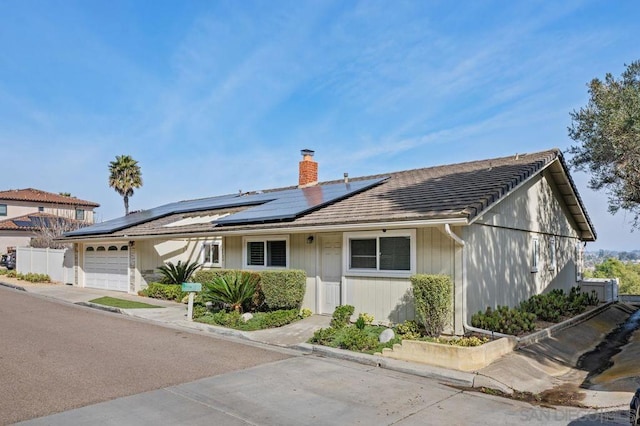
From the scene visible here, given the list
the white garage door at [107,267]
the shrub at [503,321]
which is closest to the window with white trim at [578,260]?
the shrub at [503,321]

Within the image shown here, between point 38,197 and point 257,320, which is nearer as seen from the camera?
point 257,320

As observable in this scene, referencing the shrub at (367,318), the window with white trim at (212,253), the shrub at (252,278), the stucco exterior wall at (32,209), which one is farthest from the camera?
the stucco exterior wall at (32,209)

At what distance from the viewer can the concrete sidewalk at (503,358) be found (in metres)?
7.20

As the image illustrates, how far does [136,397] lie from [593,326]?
41.8ft

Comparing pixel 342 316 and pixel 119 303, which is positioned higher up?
pixel 342 316

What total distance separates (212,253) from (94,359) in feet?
32.4

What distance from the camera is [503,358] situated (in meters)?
8.51

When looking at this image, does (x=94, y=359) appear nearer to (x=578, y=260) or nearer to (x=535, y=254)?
(x=535, y=254)

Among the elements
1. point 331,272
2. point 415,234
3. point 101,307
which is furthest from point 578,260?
point 101,307

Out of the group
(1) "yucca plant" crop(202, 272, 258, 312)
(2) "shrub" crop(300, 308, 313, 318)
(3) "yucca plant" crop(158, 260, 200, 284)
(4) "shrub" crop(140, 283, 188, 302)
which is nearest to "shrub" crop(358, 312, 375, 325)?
(2) "shrub" crop(300, 308, 313, 318)

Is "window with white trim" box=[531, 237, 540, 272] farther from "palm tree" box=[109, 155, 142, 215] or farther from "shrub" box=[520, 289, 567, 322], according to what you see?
"palm tree" box=[109, 155, 142, 215]

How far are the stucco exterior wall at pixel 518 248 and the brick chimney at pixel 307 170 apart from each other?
9680 millimetres

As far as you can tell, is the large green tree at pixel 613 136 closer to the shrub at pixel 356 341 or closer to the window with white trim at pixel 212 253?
the shrub at pixel 356 341

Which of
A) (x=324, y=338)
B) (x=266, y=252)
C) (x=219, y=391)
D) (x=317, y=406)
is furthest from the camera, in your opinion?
(x=266, y=252)
